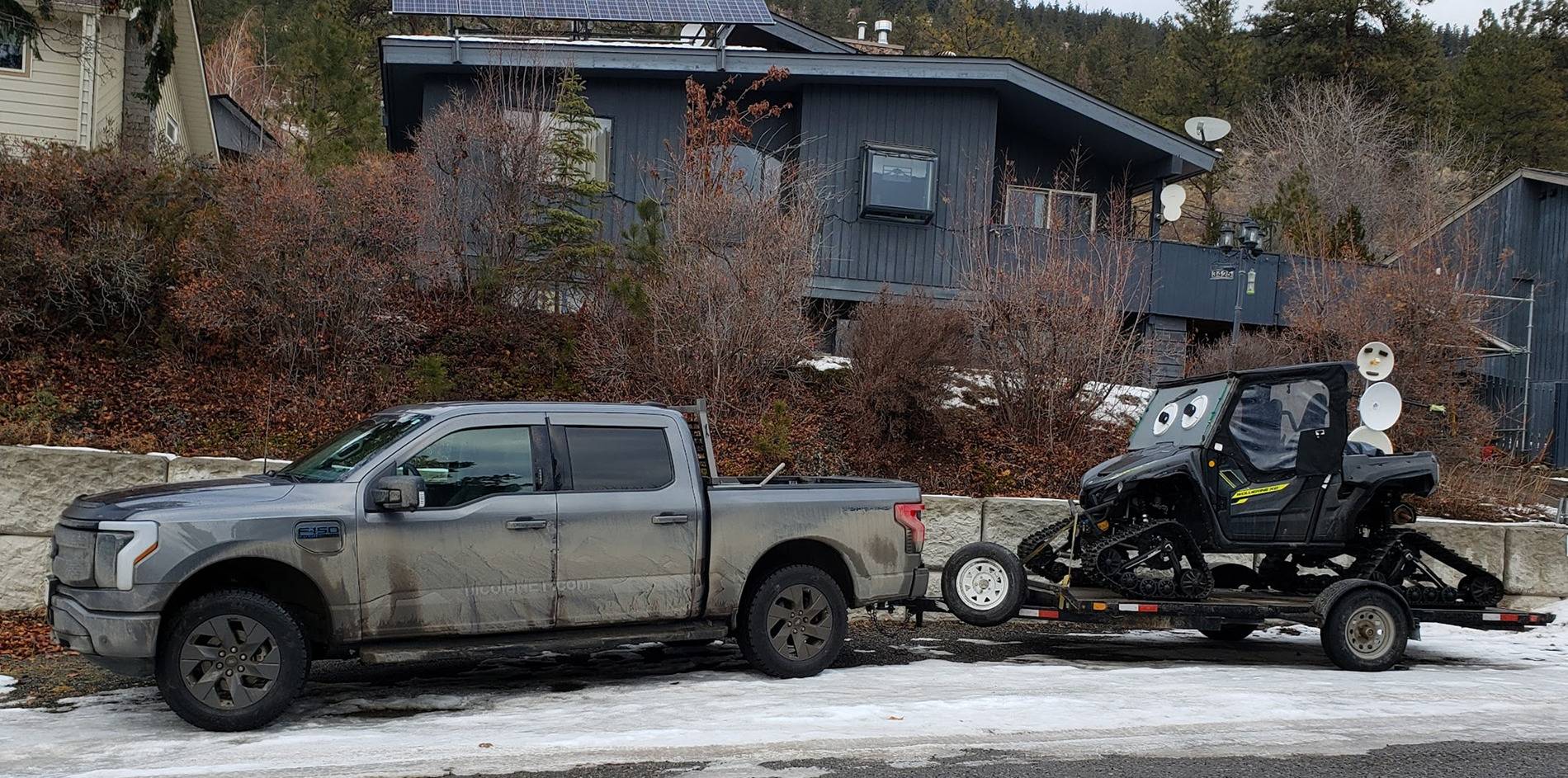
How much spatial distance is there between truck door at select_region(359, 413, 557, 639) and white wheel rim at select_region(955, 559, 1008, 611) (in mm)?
3467

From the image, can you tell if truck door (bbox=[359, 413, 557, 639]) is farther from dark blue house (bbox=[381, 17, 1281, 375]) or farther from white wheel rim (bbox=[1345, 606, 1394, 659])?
dark blue house (bbox=[381, 17, 1281, 375])

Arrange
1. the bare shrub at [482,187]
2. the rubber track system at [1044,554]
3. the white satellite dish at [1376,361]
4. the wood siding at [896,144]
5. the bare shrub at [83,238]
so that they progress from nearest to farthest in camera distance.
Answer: the rubber track system at [1044,554], the bare shrub at [83,238], the white satellite dish at [1376,361], the bare shrub at [482,187], the wood siding at [896,144]

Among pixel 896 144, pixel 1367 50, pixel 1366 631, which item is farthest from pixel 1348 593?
pixel 1367 50

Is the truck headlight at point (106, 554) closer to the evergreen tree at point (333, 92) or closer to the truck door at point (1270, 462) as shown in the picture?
the truck door at point (1270, 462)

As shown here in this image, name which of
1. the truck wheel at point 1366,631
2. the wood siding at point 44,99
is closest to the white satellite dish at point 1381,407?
the truck wheel at point 1366,631

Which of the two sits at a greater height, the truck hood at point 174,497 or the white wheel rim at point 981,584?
the truck hood at point 174,497

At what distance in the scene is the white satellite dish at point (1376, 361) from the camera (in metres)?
13.7

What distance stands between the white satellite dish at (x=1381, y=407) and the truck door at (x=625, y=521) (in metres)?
7.48

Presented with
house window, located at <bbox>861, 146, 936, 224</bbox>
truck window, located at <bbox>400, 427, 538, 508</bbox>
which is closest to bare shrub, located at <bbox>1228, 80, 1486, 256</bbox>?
house window, located at <bbox>861, 146, 936, 224</bbox>

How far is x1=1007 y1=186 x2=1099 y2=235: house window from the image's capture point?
1867 cm

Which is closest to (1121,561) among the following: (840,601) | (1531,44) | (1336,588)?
(1336,588)

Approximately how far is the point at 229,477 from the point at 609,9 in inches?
460

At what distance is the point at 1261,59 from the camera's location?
5319 cm

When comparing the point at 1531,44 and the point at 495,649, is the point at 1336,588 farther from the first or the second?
the point at 1531,44
